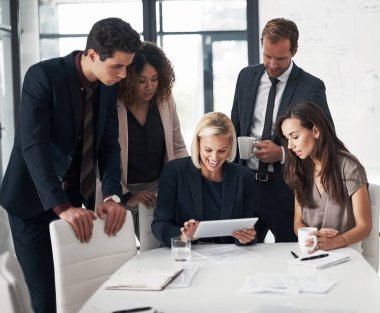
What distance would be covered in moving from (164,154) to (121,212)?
636 millimetres

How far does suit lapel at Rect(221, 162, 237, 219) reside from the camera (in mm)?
2705

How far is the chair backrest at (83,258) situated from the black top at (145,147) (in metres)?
0.46

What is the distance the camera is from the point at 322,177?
272cm

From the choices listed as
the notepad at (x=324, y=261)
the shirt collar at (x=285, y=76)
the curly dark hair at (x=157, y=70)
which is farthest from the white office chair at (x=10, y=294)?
the shirt collar at (x=285, y=76)

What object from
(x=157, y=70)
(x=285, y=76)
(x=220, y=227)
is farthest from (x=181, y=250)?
(x=285, y=76)

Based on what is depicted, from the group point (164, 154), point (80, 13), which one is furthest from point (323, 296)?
point (80, 13)

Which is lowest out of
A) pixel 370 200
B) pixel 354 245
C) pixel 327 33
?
pixel 354 245

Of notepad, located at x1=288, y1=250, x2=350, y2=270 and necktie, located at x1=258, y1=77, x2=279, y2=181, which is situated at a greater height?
necktie, located at x1=258, y1=77, x2=279, y2=181

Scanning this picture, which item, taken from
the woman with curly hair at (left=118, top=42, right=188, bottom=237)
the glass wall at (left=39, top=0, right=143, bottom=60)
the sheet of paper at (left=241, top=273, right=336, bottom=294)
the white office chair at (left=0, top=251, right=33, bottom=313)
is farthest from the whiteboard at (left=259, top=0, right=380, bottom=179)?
the white office chair at (left=0, top=251, right=33, bottom=313)

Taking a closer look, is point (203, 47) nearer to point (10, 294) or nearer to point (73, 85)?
point (73, 85)

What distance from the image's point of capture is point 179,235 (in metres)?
2.57

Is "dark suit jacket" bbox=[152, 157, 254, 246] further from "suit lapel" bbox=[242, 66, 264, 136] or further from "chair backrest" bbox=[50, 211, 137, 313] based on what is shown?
"suit lapel" bbox=[242, 66, 264, 136]

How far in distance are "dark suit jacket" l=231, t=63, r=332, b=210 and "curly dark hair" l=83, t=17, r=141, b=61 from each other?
0.99m

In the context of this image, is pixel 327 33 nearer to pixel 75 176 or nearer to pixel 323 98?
pixel 323 98
